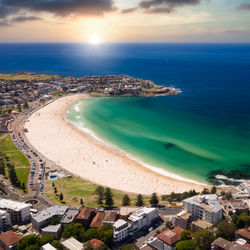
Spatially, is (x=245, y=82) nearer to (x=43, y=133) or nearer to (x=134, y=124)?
(x=134, y=124)

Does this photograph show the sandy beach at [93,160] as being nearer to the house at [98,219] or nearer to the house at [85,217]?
the house at [98,219]

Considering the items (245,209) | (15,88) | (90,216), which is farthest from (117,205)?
(15,88)

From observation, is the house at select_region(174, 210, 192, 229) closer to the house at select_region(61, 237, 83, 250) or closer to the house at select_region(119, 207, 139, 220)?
the house at select_region(119, 207, 139, 220)

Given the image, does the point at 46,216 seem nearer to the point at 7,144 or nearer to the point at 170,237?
the point at 170,237

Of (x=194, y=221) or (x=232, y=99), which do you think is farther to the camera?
(x=232, y=99)

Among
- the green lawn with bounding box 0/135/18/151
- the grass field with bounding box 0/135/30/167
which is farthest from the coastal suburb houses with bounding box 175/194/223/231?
the green lawn with bounding box 0/135/18/151

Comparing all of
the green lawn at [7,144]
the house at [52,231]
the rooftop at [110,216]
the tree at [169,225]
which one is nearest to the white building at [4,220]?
the house at [52,231]
